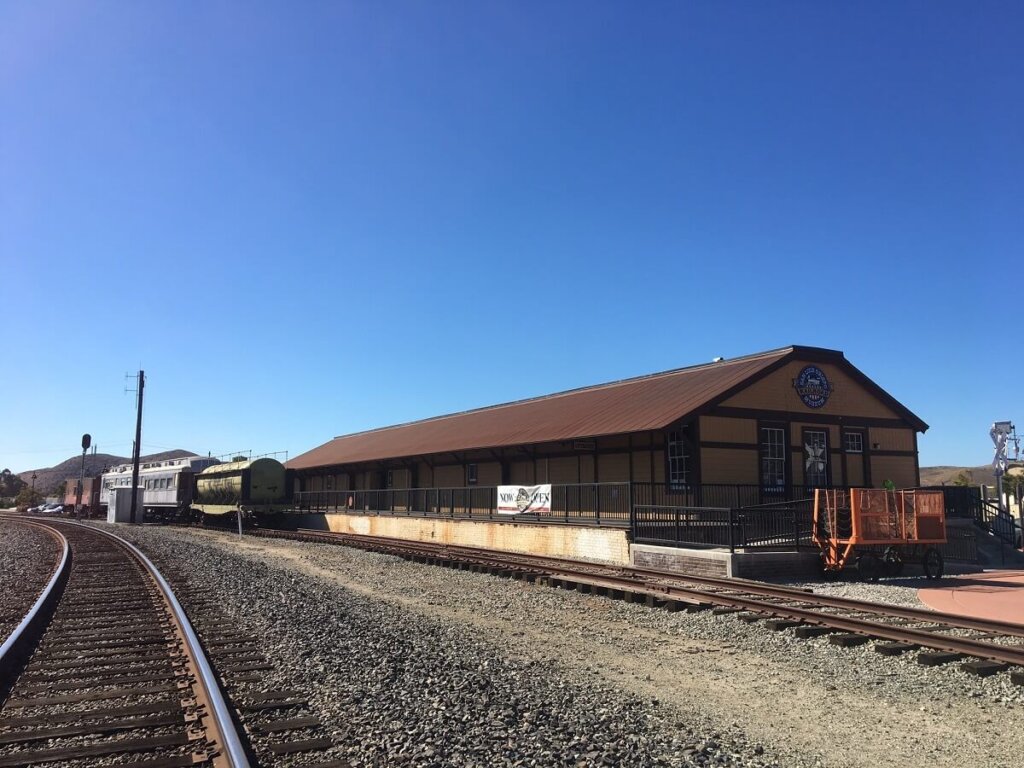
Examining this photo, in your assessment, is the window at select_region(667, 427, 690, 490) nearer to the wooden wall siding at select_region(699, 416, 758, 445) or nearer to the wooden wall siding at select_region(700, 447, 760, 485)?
the wooden wall siding at select_region(700, 447, 760, 485)

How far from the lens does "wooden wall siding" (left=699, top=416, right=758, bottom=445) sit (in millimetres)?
21719

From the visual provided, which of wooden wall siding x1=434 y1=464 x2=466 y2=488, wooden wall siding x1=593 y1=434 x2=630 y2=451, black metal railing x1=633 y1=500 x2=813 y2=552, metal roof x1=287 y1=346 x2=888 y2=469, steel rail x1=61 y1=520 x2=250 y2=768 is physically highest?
metal roof x1=287 y1=346 x2=888 y2=469

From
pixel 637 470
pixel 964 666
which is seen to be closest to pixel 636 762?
pixel 964 666

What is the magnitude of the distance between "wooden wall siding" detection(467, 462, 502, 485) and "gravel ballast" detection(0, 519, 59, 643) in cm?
1502

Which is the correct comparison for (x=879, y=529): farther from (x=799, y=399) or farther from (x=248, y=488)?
(x=248, y=488)

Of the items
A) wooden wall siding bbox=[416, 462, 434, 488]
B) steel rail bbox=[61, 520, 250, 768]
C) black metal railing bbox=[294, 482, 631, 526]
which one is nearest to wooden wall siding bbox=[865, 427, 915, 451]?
black metal railing bbox=[294, 482, 631, 526]

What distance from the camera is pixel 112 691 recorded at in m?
6.54

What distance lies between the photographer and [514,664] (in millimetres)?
7957

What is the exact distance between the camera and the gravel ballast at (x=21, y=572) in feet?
36.6

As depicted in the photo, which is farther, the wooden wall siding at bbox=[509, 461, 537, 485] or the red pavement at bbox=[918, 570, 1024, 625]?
the wooden wall siding at bbox=[509, 461, 537, 485]

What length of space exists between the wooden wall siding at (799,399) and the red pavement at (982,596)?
734 centimetres

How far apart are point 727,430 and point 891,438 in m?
7.79

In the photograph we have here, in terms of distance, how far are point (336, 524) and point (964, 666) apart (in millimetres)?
32612

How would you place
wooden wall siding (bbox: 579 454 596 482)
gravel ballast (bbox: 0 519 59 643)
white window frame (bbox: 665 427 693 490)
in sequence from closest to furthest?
gravel ballast (bbox: 0 519 59 643)
white window frame (bbox: 665 427 693 490)
wooden wall siding (bbox: 579 454 596 482)
